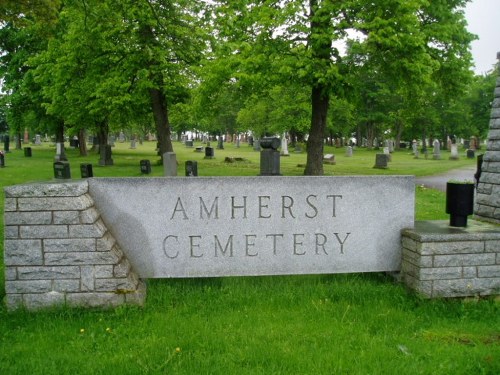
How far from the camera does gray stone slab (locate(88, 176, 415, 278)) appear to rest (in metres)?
5.18

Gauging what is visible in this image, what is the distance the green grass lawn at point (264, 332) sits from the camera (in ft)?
11.8

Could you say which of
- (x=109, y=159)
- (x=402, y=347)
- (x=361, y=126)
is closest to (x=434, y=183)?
(x=402, y=347)

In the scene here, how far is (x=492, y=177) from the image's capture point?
611 cm

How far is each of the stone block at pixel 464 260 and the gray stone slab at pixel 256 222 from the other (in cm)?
57

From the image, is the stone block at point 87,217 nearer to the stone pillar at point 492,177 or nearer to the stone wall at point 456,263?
the stone wall at point 456,263

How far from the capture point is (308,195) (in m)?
5.32

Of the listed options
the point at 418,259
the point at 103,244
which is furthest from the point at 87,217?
the point at 418,259

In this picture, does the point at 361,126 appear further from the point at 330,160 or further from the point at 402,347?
the point at 402,347

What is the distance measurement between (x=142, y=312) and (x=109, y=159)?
22625mm

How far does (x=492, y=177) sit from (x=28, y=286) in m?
5.88

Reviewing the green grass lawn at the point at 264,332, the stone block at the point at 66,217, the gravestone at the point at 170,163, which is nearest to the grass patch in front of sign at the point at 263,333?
the green grass lawn at the point at 264,332

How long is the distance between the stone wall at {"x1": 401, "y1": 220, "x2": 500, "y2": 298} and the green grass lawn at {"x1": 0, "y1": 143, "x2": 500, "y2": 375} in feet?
0.47

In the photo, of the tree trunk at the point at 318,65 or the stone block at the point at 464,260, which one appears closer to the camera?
the stone block at the point at 464,260

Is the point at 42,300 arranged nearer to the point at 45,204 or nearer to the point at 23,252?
the point at 23,252
